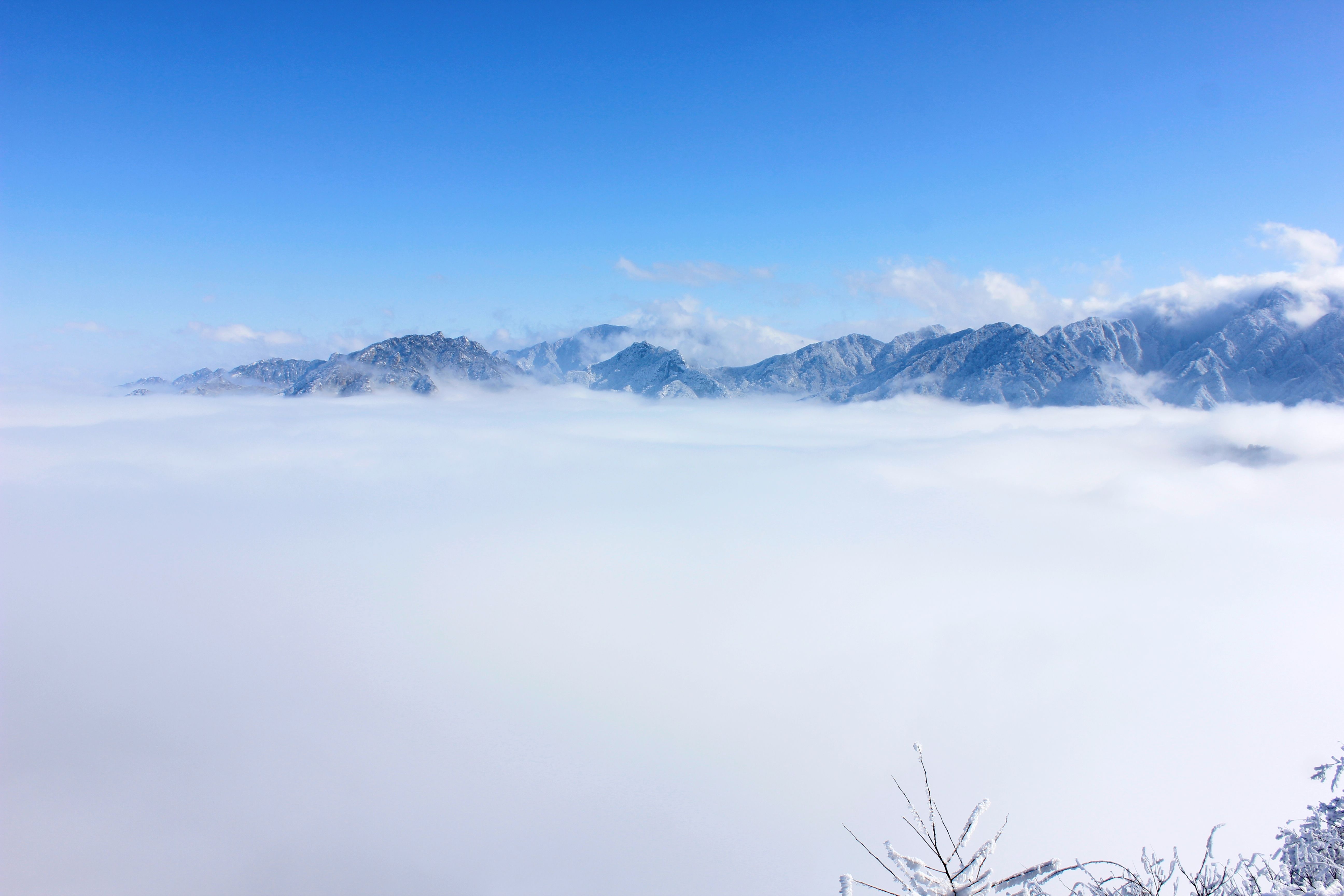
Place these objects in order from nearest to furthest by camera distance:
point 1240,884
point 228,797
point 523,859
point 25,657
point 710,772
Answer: point 1240,884 → point 523,859 → point 228,797 → point 710,772 → point 25,657

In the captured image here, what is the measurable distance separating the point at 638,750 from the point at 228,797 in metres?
99.2

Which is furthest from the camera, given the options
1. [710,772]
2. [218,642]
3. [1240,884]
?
[218,642]

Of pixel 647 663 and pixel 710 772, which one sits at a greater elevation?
pixel 647 663

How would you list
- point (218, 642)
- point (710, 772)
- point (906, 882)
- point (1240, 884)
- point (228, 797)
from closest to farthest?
1. point (906, 882)
2. point (1240, 884)
3. point (228, 797)
4. point (710, 772)
5. point (218, 642)

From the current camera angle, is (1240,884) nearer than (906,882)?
No

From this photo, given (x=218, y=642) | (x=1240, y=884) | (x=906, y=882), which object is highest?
(x=906, y=882)

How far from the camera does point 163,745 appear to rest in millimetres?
150000

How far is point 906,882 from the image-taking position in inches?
361

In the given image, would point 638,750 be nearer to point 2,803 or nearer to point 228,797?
point 228,797

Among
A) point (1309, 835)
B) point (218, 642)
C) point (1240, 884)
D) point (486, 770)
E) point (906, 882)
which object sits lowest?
point (486, 770)

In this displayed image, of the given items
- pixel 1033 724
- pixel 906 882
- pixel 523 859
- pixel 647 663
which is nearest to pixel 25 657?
pixel 523 859

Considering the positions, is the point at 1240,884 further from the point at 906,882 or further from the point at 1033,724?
the point at 1033,724

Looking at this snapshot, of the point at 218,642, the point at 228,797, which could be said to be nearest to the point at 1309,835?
the point at 228,797

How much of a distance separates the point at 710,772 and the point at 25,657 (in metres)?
221
